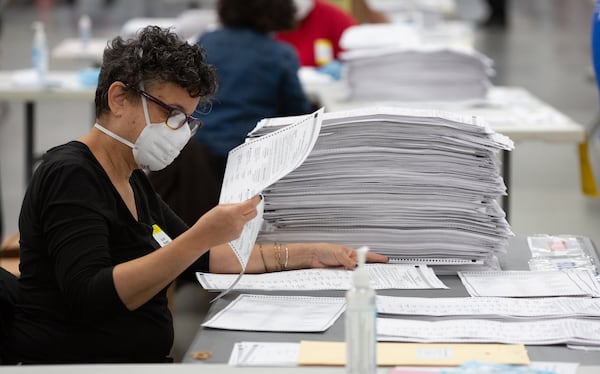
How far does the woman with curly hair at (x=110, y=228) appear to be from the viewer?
1.88 m

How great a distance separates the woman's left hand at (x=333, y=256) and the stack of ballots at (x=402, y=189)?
0.12 ft

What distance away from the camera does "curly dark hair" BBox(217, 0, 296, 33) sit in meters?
4.19

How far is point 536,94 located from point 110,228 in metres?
7.53

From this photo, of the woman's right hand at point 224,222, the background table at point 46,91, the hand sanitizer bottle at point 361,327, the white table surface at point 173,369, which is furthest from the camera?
the background table at point 46,91

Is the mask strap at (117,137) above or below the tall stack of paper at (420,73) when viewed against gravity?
above

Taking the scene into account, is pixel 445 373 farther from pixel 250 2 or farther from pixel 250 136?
pixel 250 2

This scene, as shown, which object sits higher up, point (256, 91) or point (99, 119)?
point (99, 119)

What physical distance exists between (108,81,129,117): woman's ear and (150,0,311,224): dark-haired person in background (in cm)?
180

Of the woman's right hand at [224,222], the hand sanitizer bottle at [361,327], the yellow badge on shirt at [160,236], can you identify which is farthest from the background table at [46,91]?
the hand sanitizer bottle at [361,327]

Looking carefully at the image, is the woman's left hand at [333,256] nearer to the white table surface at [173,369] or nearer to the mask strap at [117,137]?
the mask strap at [117,137]

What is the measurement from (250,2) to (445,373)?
114 inches

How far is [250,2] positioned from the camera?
13.8ft

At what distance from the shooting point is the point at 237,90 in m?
4.08

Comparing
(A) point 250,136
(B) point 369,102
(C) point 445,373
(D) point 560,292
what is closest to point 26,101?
(B) point 369,102
